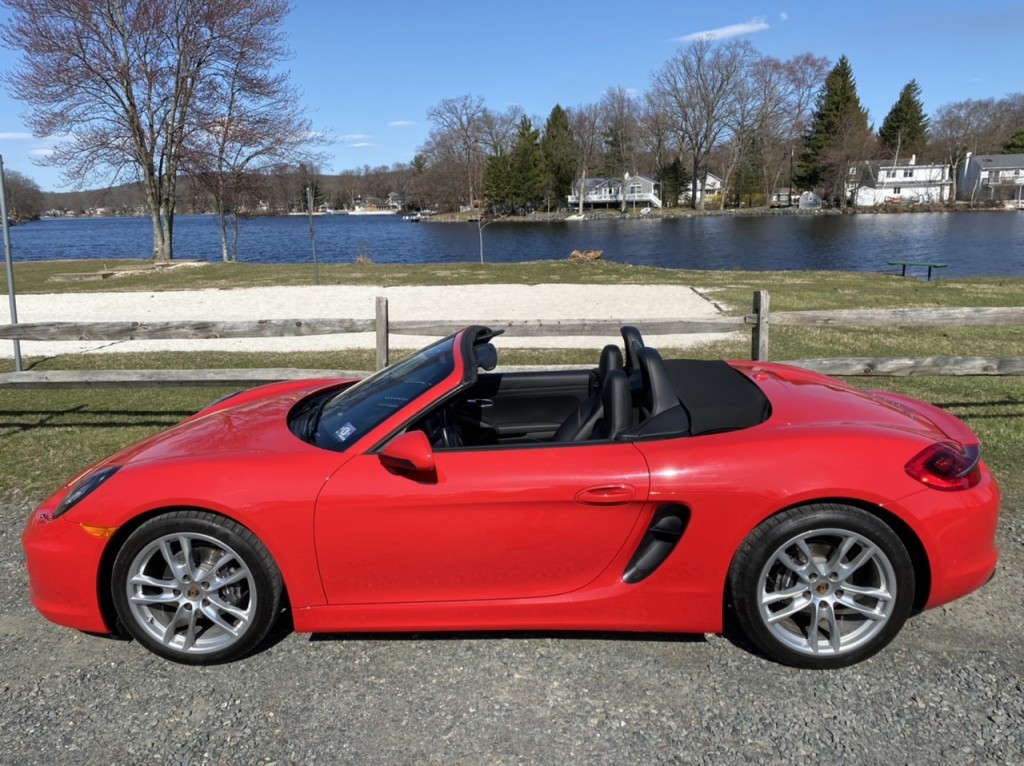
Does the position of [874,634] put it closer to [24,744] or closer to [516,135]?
[24,744]

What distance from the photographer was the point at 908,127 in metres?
108

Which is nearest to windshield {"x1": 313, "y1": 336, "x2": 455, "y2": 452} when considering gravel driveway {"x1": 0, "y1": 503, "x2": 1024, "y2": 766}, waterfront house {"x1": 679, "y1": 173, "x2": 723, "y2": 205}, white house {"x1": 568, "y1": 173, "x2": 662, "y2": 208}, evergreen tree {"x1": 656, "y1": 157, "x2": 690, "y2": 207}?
gravel driveway {"x1": 0, "y1": 503, "x2": 1024, "y2": 766}

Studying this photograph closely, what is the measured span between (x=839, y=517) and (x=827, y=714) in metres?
0.72

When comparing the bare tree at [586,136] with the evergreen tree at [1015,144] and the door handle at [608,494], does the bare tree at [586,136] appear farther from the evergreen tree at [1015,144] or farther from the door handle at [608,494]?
the door handle at [608,494]

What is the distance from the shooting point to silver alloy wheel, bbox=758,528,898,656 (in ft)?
9.77

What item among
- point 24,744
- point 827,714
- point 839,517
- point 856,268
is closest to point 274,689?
point 24,744

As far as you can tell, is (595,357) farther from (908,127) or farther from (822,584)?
(908,127)

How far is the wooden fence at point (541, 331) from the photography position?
5.93 metres

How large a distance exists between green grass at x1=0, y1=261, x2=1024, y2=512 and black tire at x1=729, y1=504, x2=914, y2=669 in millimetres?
2459

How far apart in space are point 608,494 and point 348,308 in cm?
1461

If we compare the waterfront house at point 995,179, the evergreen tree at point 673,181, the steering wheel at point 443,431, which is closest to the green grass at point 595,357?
the steering wheel at point 443,431

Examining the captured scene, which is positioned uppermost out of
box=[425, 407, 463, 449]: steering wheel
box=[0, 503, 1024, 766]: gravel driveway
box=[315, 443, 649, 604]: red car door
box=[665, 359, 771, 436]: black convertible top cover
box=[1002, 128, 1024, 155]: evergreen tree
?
box=[1002, 128, 1024, 155]: evergreen tree

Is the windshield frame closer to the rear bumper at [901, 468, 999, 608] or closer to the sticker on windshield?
the sticker on windshield

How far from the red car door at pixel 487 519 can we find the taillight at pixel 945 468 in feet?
3.64
